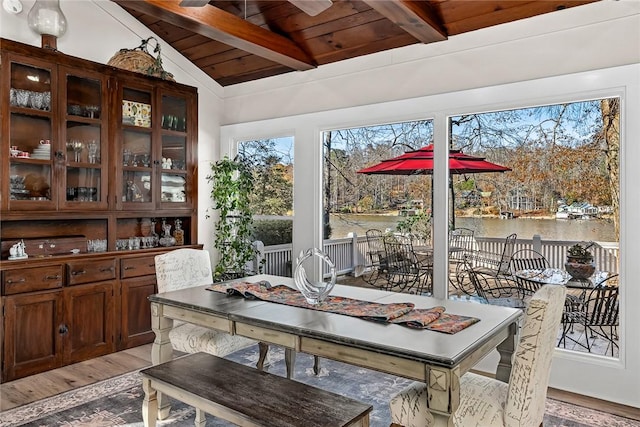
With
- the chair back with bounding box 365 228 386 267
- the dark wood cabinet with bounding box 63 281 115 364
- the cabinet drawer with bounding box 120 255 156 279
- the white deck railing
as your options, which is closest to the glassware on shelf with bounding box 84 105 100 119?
the cabinet drawer with bounding box 120 255 156 279

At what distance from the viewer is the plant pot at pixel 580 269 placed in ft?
10.7

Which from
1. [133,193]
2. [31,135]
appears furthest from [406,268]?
[31,135]

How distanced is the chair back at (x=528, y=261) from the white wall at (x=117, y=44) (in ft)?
11.0

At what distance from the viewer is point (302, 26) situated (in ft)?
13.3

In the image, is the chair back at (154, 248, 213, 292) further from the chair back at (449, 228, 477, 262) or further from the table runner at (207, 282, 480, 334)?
the chair back at (449, 228, 477, 262)

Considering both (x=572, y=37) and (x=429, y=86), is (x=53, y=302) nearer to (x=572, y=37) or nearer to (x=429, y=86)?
(x=429, y=86)

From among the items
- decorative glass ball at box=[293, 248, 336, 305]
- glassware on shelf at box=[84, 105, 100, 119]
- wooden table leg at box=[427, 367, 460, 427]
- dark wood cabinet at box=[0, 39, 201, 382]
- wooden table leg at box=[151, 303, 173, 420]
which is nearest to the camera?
wooden table leg at box=[427, 367, 460, 427]

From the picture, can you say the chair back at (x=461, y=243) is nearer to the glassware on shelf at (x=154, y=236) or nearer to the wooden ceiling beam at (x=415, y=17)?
the wooden ceiling beam at (x=415, y=17)

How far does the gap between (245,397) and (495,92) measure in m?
2.91

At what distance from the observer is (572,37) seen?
3.20 m

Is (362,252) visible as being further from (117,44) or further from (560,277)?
(117,44)

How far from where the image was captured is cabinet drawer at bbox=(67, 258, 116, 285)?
12.0ft

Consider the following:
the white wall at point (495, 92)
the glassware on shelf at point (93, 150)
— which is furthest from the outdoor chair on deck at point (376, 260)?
the glassware on shelf at point (93, 150)

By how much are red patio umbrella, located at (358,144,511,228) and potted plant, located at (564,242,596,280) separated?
0.79m
